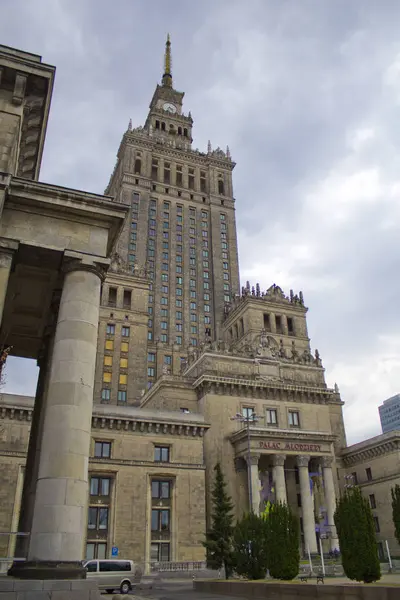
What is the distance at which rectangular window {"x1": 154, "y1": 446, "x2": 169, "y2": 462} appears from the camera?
174 feet

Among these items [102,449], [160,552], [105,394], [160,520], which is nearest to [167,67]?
[105,394]

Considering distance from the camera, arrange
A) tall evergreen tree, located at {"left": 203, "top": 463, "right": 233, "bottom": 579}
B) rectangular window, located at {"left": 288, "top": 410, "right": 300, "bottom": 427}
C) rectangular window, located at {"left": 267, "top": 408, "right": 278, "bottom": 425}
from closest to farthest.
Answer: tall evergreen tree, located at {"left": 203, "top": 463, "right": 233, "bottom": 579}, rectangular window, located at {"left": 267, "top": 408, "right": 278, "bottom": 425}, rectangular window, located at {"left": 288, "top": 410, "right": 300, "bottom": 427}

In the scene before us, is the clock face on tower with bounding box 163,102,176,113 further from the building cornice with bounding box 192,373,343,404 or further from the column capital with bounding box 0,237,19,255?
the column capital with bounding box 0,237,19,255

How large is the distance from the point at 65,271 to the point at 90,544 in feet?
118

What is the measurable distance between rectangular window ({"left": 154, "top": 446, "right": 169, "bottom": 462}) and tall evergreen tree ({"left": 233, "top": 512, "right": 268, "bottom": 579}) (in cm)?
2301

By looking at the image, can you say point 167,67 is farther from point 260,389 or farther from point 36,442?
point 36,442

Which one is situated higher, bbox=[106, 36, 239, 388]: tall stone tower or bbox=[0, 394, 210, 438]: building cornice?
bbox=[106, 36, 239, 388]: tall stone tower

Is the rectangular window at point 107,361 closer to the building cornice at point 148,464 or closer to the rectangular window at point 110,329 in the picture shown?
the rectangular window at point 110,329

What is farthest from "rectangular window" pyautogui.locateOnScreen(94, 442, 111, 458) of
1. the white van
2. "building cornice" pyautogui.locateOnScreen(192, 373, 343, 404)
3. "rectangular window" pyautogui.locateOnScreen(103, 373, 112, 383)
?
"rectangular window" pyautogui.locateOnScreen(103, 373, 112, 383)

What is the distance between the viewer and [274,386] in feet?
219

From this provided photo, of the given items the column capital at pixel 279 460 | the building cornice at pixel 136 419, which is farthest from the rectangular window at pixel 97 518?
the column capital at pixel 279 460

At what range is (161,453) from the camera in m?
53.5

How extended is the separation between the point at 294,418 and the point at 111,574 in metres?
37.5

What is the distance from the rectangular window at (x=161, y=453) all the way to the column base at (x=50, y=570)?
3777 cm
